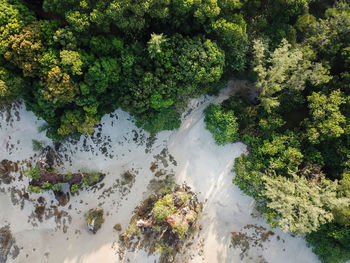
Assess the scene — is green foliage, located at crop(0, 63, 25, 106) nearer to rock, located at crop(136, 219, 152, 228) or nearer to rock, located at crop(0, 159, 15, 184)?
rock, located at crop(0, 159, 15, 184)

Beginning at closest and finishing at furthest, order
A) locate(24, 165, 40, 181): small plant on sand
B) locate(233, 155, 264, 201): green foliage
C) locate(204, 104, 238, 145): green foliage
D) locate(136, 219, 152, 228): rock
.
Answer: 1. locate(233, 155, 264, 201): green foliage
2. locate(204, 104, 238, 145): green foliage
3. locate(24, 165, 40, 181): small plant on sand
4. locate(136, 219, 152, 228): rock

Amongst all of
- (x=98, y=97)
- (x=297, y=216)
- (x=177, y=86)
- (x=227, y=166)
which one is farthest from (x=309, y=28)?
(x=98, y=97)

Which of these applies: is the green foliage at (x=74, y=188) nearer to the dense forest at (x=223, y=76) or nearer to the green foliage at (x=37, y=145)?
the green foliage at (x=37, y=145)

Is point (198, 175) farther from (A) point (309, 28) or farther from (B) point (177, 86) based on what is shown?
(A) point (309, 28)

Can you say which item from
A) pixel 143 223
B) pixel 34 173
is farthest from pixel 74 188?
pixel 143 223

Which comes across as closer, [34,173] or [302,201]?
[302,201]

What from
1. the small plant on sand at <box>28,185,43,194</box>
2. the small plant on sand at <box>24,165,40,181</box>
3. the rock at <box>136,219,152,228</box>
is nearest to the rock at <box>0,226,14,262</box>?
the small plant on sand at <box>28,185,43,194</box>

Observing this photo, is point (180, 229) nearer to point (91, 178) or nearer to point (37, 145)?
point (91, 178)

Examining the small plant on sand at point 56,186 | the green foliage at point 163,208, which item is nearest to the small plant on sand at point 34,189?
the small plant on sand at point 56,186
